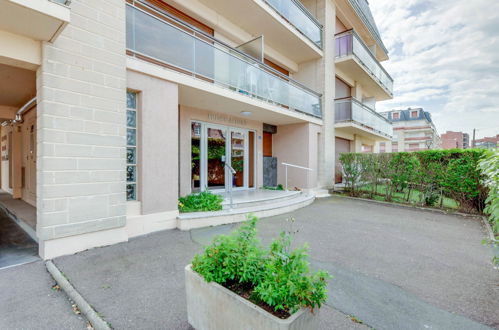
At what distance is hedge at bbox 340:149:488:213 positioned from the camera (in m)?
7.46

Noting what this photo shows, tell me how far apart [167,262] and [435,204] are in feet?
31.6

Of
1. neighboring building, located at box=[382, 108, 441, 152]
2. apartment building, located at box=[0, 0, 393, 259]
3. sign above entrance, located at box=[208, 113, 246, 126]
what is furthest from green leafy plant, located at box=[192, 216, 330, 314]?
neighboring building, located at box=[382, 108, 441, 152]

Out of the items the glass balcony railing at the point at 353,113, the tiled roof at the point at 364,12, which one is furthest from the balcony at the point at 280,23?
the tiled roof at the point at 364,12

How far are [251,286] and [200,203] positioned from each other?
4.45 m

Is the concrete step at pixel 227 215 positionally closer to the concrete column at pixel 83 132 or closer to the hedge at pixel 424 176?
the concrete column at pixel 83 132

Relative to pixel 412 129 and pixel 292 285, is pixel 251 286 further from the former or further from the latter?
pixel 412 129

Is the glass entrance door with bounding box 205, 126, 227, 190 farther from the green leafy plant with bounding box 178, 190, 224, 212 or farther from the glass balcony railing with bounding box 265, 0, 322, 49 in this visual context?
the glass balcony railing with bounding box 265, 0, 322, 49

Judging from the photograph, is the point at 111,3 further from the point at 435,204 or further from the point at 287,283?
the point at 435,204

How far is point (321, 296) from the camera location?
1592mm

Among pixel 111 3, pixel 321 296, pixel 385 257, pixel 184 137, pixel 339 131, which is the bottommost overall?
pixel 385 257

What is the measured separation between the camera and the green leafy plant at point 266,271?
156 centimetres

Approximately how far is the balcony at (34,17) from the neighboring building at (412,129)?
56.8 m

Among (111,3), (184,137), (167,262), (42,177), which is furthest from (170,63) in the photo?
(167,262)

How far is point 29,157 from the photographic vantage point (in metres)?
7.45
